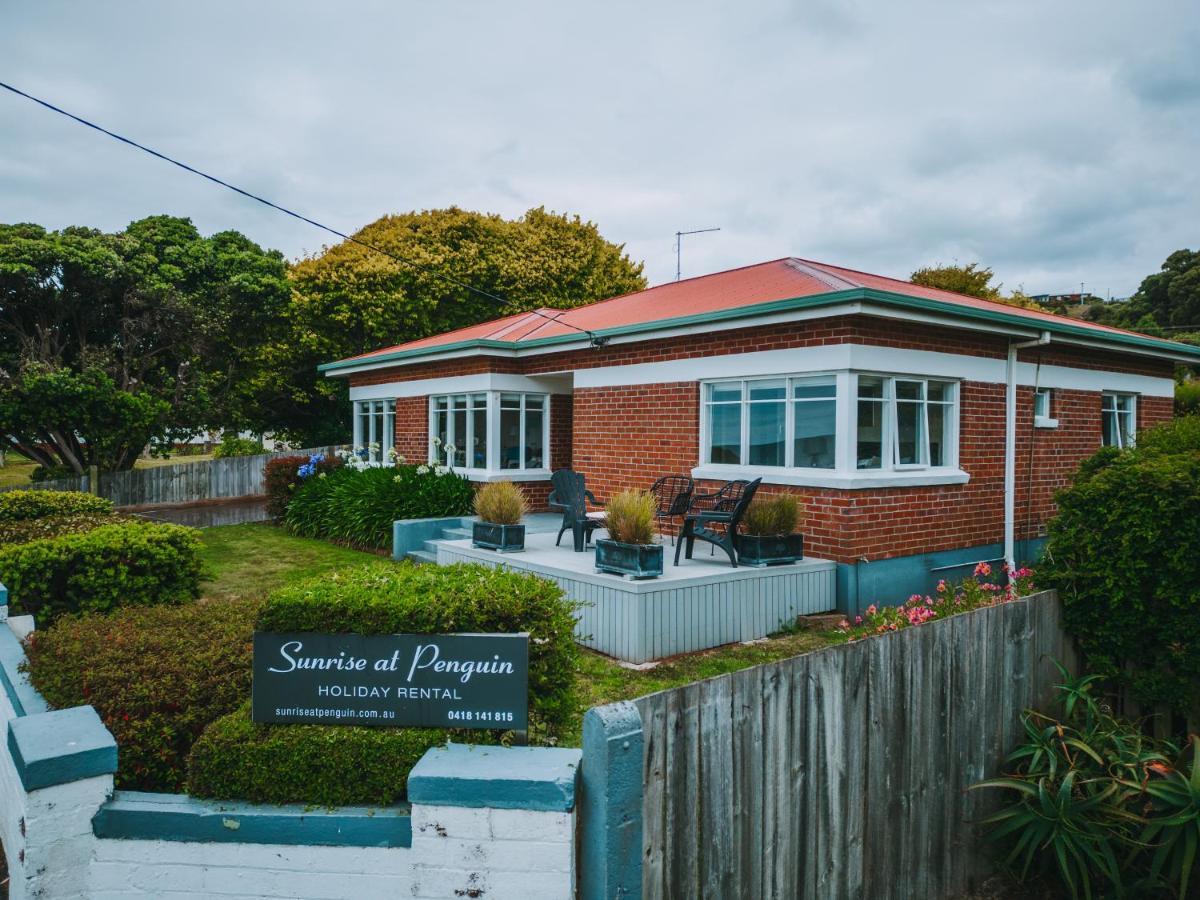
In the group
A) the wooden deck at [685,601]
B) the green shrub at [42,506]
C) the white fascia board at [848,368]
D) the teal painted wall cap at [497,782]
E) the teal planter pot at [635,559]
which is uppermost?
the white fascia board at [848,368]

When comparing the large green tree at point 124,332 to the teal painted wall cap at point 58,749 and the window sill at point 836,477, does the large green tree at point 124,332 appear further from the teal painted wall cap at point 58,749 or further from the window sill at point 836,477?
the teal painted wall cap at point 58,749

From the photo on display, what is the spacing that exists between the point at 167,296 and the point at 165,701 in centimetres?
1943

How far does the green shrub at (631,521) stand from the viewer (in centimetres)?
765

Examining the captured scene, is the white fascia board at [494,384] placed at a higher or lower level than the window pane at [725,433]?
higher

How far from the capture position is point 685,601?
304 inches

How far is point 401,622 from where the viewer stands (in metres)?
3.30

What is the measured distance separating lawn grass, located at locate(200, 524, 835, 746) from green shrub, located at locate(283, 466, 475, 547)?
34cm

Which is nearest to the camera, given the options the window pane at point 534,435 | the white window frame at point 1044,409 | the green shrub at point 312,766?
the green shrub at point 312,766

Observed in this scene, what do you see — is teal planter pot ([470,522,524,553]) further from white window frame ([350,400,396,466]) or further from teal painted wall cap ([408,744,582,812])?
white window frame ([350,400,396,466])

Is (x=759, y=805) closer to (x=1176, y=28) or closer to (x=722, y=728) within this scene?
(x=722, y=728)

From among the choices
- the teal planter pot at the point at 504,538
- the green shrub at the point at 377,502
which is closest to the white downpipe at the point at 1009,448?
the teal planter pot at the point at 504,538

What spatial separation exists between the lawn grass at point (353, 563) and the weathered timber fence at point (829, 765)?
2.76 ft

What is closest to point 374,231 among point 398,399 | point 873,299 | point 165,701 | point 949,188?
point 398,399

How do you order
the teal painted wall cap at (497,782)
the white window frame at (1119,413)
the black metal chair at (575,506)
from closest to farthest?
the teal painted wall cap at (497,782) → the black metal chair at (575,506) → the white window frame at (1119,413)
